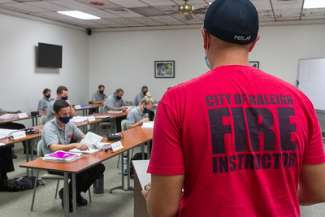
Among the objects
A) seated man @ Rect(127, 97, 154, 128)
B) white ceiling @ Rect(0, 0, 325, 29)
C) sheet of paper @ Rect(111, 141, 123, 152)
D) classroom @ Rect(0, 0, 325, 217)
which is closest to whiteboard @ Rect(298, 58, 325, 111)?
classroom @ Rect(0, 0, 325, 217)

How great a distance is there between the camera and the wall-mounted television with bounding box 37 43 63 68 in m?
8.27

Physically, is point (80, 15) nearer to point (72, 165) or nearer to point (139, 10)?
point (139, 10)

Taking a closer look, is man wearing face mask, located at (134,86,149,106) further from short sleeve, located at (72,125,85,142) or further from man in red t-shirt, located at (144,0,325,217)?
man in red t-shirt, located at (144,0,325,217)

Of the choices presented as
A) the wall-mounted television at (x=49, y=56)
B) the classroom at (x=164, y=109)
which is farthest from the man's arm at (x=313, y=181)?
the wall-mounted television at (x=49, y=56)

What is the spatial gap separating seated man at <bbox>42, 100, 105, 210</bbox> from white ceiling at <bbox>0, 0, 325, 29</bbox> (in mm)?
3353

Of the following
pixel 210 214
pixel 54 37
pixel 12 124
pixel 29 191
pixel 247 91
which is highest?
pixel 54 37

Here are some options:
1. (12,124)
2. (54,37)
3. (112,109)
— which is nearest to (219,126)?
(12,124)

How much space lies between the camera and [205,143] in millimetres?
812

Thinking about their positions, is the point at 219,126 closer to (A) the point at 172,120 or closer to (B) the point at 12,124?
(A) the point at 172,120

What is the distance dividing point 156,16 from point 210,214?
7.68 meters

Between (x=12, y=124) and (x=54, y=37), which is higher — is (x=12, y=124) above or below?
below

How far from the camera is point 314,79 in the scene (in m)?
7.90

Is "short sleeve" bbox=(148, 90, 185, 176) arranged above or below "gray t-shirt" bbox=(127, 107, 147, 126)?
above

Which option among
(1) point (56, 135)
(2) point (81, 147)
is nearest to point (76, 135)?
(1) point (56, 135)
